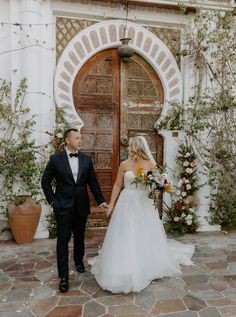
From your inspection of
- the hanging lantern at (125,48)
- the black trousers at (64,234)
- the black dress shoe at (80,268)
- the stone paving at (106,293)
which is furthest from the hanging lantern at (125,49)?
the black dress shoe at (80,268)

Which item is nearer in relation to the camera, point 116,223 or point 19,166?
point 116,223

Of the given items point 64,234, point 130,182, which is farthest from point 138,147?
point 64,234

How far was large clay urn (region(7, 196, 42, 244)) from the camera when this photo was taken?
19.0ft

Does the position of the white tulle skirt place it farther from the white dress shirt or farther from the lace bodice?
the white dress shirt

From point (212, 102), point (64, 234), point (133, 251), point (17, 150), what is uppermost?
point (212, 102)

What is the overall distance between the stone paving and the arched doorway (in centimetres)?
193

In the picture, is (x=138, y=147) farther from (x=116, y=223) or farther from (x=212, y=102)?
(x=212, y=102)

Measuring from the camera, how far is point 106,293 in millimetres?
4156

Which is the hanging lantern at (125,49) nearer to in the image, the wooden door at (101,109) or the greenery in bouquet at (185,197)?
the wooden door at (101,109)

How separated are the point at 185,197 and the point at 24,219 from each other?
2.77 metres

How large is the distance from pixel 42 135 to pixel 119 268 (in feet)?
9.09

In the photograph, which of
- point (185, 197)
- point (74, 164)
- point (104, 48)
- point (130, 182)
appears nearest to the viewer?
point (74, 164)

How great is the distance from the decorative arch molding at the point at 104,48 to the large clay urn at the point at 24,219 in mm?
1474

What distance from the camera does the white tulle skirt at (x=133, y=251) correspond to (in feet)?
13.7
